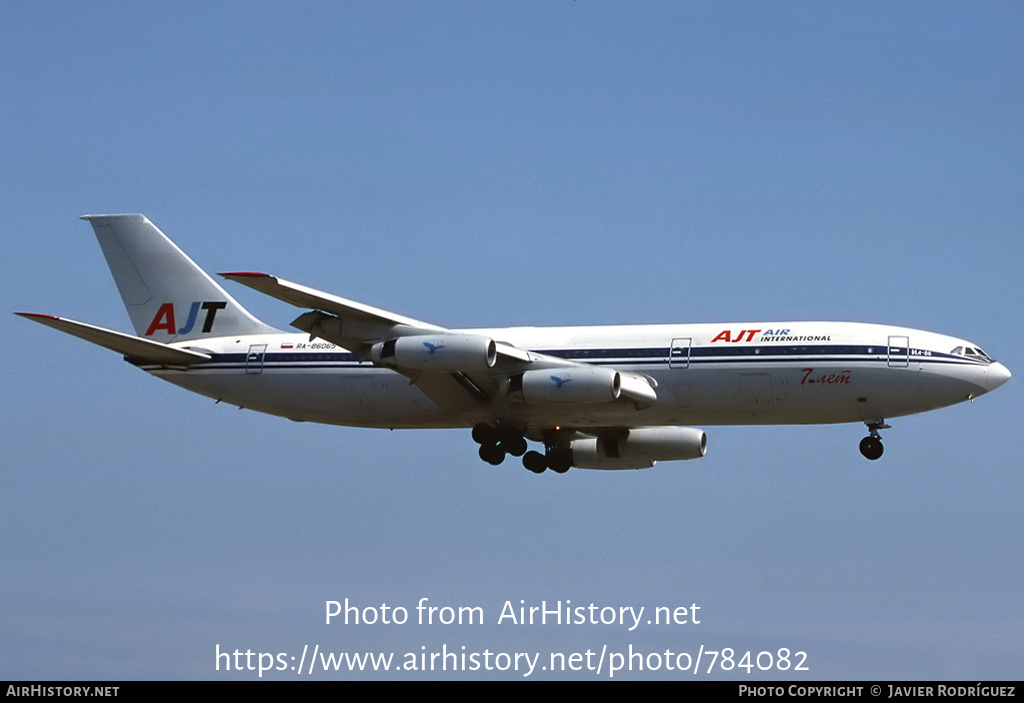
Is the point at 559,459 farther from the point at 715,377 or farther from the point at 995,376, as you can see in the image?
the point at 995,376

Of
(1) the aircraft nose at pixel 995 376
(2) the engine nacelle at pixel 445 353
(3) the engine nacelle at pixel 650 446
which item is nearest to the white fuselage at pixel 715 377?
(1) the aircraft nose at pixel 995 376

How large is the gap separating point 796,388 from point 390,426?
521 inches

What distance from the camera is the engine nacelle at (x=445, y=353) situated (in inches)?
1874

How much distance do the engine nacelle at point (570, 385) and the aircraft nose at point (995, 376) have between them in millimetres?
10944

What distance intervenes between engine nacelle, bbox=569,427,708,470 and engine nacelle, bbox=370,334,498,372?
8.92 metres

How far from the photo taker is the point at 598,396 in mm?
47969

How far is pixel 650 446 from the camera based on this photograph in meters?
55.3

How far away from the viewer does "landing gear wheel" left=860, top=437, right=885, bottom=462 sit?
162 feet

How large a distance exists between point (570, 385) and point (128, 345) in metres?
14.8

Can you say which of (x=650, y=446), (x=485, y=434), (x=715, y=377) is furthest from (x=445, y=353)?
(x=650, y=446)

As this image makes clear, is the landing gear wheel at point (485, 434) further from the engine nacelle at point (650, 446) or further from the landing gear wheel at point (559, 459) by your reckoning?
the engine nacelle at point (650, 446)

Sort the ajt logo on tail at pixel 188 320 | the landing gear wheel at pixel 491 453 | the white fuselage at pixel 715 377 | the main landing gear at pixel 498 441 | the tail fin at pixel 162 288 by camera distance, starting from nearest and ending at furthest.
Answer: the white fuselage at pixel 715 377 < the main landing gear at pixel 498 441 < the landing gear wheel at pixel 491 453 < the tail fin at pixel 162 288 < the ajt logo on tail at pixel 188 320
